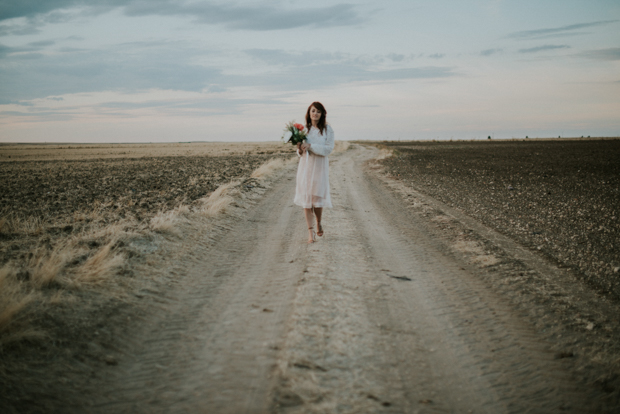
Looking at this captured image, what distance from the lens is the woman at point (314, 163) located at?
6344 mm

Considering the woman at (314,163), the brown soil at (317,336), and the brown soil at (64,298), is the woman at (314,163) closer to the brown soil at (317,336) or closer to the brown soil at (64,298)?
the brown soil at (317,336)

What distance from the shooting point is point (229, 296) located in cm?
447

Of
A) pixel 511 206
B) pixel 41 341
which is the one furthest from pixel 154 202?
pixel 511 206

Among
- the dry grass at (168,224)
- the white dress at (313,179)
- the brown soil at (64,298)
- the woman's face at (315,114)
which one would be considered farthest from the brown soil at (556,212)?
the dry grass at (168,224)

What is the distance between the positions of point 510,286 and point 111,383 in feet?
16.4

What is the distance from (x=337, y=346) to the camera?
3301mm

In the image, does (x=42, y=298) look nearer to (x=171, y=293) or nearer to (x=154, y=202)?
(x=171, y=293)

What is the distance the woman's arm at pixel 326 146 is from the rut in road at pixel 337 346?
1893 mm

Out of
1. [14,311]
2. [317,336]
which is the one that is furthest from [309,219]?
[14,311]

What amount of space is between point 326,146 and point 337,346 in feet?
12.9

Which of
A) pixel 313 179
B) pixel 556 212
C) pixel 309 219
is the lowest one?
pixel 556 212

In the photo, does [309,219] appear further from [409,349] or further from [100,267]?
[409,349]

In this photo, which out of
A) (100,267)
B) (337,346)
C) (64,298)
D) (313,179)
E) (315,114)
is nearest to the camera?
(337,346)

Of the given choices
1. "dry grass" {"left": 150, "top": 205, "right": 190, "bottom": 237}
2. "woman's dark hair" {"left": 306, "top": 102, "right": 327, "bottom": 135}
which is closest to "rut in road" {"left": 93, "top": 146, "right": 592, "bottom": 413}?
"dry grass" {"left": 150, "top": 205, "right": 190, "bottom": 237}
